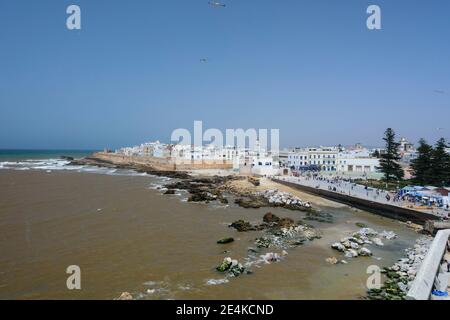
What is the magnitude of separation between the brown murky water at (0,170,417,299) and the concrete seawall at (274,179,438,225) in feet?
3.53

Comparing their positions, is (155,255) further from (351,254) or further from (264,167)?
(264,167)

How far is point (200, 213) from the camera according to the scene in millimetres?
28453

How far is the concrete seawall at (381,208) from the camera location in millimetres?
24969

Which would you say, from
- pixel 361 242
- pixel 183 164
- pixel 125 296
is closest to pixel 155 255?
pixel 125 296

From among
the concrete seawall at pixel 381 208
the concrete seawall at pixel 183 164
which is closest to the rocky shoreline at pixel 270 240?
the concrete seawall at pixel 381 208

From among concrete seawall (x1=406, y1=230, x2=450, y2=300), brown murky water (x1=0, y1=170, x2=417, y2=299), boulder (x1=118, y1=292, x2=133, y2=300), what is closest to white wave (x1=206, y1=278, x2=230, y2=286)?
brown murky water (x1=0, y1=170, x2=417, y2=299)

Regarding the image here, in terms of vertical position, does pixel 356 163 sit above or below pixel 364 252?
above

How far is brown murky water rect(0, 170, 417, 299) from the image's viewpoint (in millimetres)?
12977

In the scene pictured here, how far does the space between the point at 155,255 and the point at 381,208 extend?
19.7 m

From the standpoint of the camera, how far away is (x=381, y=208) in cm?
2897
